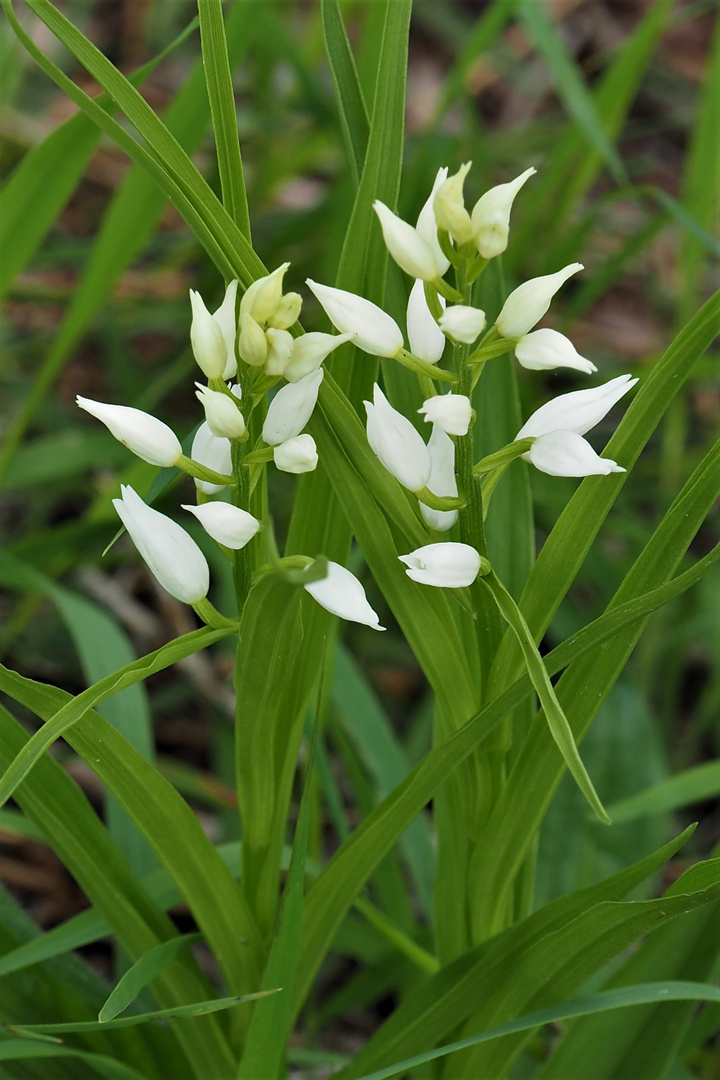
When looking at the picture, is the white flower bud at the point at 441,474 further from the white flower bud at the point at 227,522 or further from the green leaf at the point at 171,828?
the green leaf at the point at 171,828

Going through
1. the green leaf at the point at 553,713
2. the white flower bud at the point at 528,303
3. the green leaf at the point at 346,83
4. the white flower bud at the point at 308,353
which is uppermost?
the green leaf at the point at 346,83

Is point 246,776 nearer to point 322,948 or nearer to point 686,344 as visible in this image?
→ point 322,948

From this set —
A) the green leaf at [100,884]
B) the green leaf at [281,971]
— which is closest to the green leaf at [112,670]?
the green leaf at [100,884]

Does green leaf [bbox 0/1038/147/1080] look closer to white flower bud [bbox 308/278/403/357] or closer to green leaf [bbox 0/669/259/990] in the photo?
green leaf [bbox 0/669/259/990]

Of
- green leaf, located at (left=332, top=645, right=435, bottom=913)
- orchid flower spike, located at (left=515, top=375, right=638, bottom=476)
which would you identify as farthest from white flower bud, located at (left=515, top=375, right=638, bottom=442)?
green leaf, located at (left=332, top=645, right=435, bottom=913)

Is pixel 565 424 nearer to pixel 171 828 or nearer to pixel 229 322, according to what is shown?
pixel 229 322

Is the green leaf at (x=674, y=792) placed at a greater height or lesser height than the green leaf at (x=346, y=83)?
lesser

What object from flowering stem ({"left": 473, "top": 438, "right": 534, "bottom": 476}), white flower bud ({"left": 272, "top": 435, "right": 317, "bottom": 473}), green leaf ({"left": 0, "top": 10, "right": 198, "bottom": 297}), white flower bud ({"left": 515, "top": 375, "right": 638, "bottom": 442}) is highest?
green leaf ({"left": 0, "top": 10, "right": 198, "bottom": 297})
